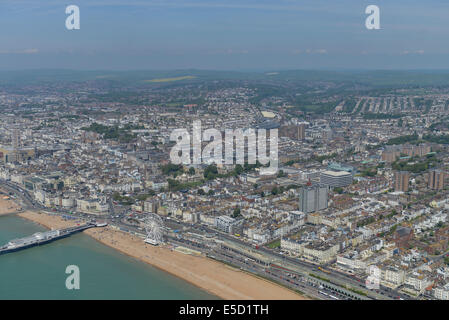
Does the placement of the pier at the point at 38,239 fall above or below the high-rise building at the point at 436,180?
below

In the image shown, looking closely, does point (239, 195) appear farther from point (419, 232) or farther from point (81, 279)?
point (81, 279)

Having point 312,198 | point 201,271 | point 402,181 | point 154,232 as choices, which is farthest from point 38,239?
point 402,181

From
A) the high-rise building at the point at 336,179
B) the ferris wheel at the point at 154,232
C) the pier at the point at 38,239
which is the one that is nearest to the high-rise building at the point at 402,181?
the high-rise building at the point at 336,179

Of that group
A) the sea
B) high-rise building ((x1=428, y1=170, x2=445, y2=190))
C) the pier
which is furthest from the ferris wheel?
high-rise building ((x1=428, y1=170, x2=445, y2=190))

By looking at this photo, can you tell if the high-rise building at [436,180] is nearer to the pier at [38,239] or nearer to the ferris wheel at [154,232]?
the ferris wheel at [154,232]

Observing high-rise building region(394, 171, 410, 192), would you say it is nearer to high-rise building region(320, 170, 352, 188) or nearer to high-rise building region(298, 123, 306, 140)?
high-rise building region(320, 170, 352, 188)

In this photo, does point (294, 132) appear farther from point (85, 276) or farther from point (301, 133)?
point (85, 276)

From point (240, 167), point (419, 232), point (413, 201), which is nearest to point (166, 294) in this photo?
point (419, 232)
